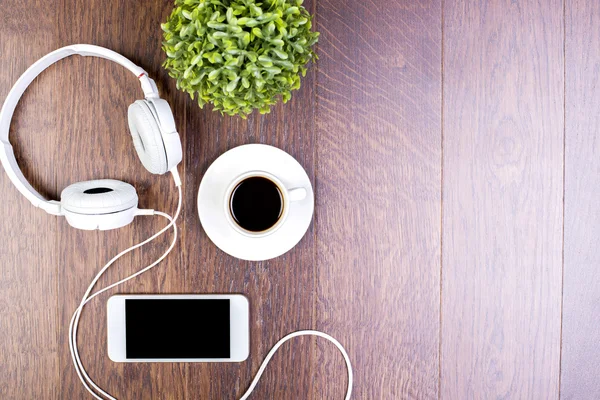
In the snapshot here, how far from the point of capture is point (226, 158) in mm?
666

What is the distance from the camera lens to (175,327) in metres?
0.68

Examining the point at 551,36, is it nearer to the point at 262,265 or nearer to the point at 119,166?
the point at 262,265

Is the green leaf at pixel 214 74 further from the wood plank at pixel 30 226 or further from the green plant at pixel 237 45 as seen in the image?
the wood plank at pixel 30 226

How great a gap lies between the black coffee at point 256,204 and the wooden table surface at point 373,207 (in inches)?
3.2

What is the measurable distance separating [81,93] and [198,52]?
280 millimetres

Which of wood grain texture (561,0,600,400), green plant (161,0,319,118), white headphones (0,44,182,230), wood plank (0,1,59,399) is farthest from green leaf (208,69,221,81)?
wood grain texture (561,0,600,400)

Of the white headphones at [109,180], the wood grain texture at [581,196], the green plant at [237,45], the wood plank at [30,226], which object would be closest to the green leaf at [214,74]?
the green plant at [237,45]

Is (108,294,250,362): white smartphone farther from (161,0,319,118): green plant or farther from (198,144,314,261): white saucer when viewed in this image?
(161,0,319,118): green plant

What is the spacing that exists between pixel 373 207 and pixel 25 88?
571 mm

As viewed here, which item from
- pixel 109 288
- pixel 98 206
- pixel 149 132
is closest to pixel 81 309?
pixel 109 288

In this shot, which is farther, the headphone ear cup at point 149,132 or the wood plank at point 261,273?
the wood plank at point 261,273

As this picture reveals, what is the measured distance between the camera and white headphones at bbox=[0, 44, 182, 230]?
1.90 feet

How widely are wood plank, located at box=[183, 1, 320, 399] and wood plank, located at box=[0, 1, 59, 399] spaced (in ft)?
0.72

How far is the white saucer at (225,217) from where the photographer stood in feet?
2.16
